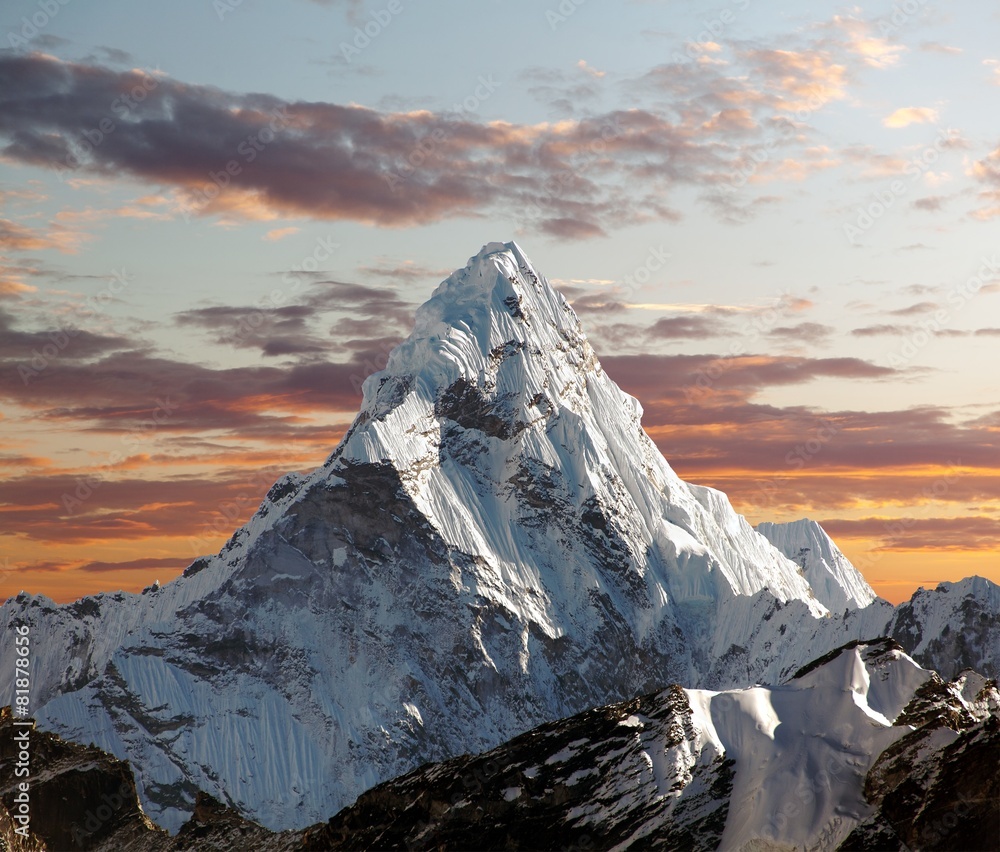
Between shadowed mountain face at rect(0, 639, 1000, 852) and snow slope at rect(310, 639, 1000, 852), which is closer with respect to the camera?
shadowed mountain face at rect(0, 639, 1000, 852)

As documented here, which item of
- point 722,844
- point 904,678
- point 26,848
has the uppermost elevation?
point 904,678

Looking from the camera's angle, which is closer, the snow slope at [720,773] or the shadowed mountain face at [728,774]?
the shadowed mountain face at [728,774]

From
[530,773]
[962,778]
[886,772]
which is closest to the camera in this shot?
[962,778]

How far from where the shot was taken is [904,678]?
543 feet

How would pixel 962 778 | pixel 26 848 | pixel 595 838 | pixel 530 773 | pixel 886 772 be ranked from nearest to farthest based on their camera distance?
pixel 962 778 → pixel 886 772 → pixel 595 838 → pixel 530 773 → pixel 26 848

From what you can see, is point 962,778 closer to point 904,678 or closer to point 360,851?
point 904,678

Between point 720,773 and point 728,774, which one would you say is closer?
point 728,774

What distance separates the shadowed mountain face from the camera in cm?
14538

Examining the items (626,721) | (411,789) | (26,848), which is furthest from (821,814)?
(26,848)

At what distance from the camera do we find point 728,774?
16050cm

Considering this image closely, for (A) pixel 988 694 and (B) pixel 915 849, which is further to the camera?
(A) pixel 988 694

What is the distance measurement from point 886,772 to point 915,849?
11461mm

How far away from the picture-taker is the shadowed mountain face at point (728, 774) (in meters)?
145

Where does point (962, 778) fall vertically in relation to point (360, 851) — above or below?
above
